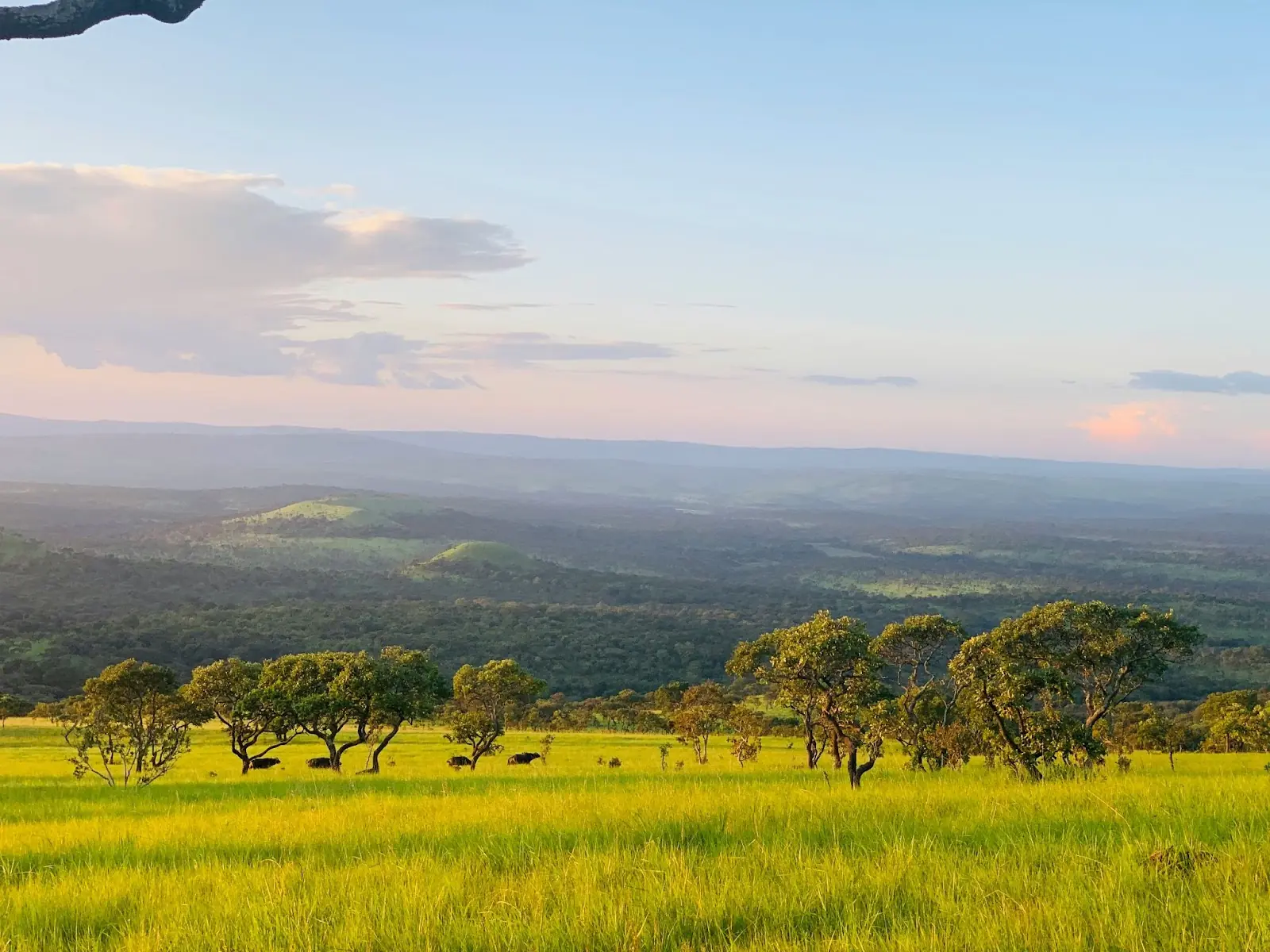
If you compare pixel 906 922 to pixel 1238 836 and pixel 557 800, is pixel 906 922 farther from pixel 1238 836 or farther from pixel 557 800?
pixel 557 800

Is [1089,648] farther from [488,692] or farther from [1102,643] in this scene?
[488,692]

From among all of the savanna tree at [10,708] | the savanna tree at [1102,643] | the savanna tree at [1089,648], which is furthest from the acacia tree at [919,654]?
→ the savanna tree at [10,708]

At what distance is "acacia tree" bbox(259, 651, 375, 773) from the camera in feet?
132

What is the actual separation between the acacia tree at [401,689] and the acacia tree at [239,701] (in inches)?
208

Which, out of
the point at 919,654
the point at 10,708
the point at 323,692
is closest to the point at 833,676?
the point at 919,654

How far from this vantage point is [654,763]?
53.1m

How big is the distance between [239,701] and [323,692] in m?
4.60

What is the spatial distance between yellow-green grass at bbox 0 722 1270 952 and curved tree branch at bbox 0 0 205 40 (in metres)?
7.49

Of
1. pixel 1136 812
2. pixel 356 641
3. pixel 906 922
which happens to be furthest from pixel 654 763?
pixel 356 641

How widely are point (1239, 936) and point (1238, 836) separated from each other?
10.7 ft

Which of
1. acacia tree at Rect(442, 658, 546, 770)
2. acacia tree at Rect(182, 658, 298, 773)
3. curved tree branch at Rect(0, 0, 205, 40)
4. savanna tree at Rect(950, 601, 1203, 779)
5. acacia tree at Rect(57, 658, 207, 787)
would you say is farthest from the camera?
acacia tree at Rect(442, 658, 546, 770)

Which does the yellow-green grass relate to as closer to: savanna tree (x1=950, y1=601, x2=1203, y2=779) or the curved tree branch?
the curved tree branch

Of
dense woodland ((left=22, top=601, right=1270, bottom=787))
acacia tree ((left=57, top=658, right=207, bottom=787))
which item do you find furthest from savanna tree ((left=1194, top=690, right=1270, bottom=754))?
acacia tree ((left=57, top=658, right=207, bottom=787))

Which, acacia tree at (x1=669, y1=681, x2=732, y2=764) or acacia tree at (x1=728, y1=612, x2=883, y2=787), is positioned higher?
acacia tree at (x1=728, y1=612, x2=883, y2=787)
